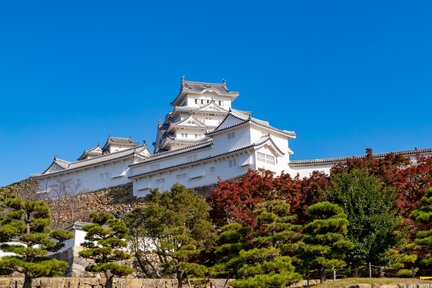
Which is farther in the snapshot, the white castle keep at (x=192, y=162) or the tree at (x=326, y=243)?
the white castle keep at (x=192, y=162)

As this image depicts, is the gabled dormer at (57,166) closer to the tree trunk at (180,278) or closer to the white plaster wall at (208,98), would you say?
the white plaster wall at (208,98)

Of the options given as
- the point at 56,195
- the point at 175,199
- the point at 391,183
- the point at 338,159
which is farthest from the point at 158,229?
the point at 56,195

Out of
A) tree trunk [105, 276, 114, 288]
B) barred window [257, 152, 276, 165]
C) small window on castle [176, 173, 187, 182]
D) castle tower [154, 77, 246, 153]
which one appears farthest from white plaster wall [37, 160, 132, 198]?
tree trunk [105, 276, 114, 288]

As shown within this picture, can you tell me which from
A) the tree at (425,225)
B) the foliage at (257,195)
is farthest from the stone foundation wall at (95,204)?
the tree at (425,225)

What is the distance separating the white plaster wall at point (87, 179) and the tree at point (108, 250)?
776 inches

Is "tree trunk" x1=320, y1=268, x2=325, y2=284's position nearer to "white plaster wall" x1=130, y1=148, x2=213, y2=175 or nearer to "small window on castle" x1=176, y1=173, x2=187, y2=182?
"white plaster wall" x1=130, y1=148, x2=213, y2=175

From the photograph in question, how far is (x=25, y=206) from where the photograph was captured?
20.8m

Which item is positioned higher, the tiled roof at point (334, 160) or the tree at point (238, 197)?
the tiled roof at point (334, 160)

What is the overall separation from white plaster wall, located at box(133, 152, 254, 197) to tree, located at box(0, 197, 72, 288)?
53.7 ft

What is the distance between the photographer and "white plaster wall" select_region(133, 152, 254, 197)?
3547cm

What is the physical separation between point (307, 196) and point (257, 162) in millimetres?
10236

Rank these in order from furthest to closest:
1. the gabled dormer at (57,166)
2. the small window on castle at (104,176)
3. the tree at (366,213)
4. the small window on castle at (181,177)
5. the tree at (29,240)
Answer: the gabled dormer at (57,166) < the small window on castle at (104,176) < the small window on castle at (181,177) < the tree at (366,213) < the tree at (29,240)

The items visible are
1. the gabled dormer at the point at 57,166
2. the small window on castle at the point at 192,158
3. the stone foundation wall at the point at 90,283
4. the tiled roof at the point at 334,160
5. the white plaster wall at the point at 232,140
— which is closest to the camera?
the stone foundation wall at the point at 90,283

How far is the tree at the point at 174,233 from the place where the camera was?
21172 mm
